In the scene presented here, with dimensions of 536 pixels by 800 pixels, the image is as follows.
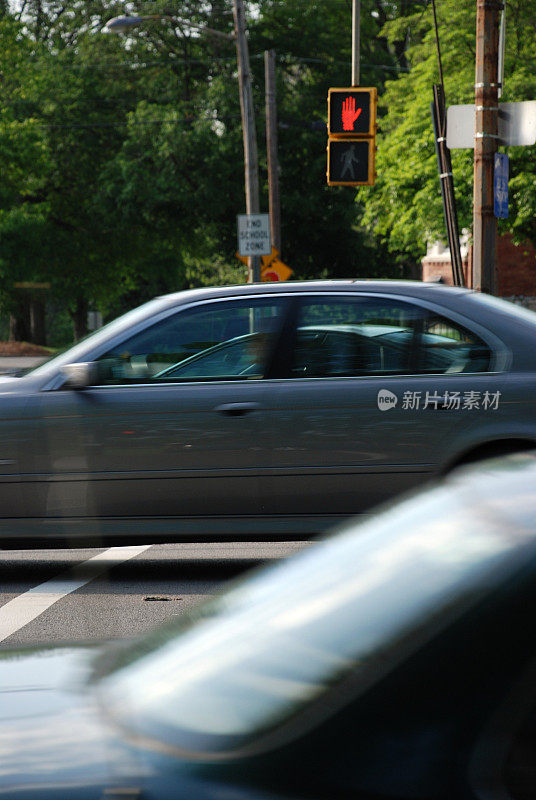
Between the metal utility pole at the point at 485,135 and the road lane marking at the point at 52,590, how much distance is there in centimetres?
611

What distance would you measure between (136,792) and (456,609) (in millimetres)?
506

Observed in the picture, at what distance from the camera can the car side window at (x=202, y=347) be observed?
6691 millimetres

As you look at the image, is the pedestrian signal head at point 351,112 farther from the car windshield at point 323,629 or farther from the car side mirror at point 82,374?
the car windshield at point 323,629

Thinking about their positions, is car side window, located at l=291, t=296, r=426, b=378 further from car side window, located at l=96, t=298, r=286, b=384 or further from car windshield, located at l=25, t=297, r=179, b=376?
car windshield, located at l=25, t=297, r=179, b=376

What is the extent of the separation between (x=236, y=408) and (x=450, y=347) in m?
1.20

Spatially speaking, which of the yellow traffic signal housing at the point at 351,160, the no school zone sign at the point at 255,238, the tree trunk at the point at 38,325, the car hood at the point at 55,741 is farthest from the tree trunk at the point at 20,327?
the car hood at the point at 55,741

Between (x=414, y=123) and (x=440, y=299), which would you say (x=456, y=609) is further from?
(x=414, y=123)

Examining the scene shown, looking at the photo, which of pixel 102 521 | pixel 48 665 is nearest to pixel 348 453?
pixel 102 521

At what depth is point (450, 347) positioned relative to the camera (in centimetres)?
663


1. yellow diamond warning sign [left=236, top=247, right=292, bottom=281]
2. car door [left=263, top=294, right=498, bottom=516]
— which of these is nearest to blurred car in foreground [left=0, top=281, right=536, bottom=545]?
car door [left=263, top=294, right=498, bottom=516]

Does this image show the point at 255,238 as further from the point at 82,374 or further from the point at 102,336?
the point at 82,374

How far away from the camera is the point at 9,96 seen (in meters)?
45.3

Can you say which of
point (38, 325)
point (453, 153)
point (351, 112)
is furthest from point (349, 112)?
point (38, 325)

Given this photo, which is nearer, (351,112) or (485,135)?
(485,135)
